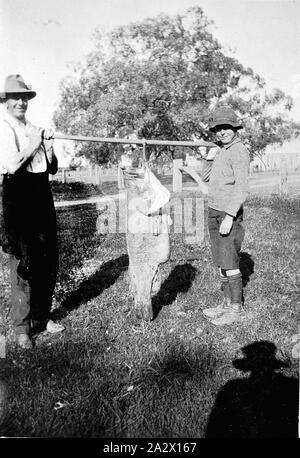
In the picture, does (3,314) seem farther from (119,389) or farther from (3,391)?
(119,389)

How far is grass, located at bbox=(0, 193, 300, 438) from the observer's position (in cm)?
297

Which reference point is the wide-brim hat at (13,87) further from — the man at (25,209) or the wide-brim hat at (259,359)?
the wide-brim hat at (259,359)

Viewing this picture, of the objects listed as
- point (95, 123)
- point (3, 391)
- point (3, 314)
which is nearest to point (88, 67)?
point (95, 123)

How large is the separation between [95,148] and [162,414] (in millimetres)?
22108

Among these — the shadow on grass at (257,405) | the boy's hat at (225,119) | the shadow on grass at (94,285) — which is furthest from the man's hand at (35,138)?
the shadow on grass at (257,405)

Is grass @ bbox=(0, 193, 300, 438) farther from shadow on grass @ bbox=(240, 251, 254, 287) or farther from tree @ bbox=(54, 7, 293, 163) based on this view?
tree @ bbox=(54, 7, 293, 163)

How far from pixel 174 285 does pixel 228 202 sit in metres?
1.81

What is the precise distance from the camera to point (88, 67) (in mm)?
24172

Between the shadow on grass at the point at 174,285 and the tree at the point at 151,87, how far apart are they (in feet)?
55.7

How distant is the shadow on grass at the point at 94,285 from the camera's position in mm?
5215

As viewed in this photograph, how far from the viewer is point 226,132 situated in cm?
454

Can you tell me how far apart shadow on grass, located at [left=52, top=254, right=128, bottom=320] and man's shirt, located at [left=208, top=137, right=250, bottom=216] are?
2168 millimetres

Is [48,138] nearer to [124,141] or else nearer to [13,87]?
[13,87]

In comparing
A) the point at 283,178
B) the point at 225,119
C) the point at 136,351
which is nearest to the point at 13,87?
the point at 225,119
